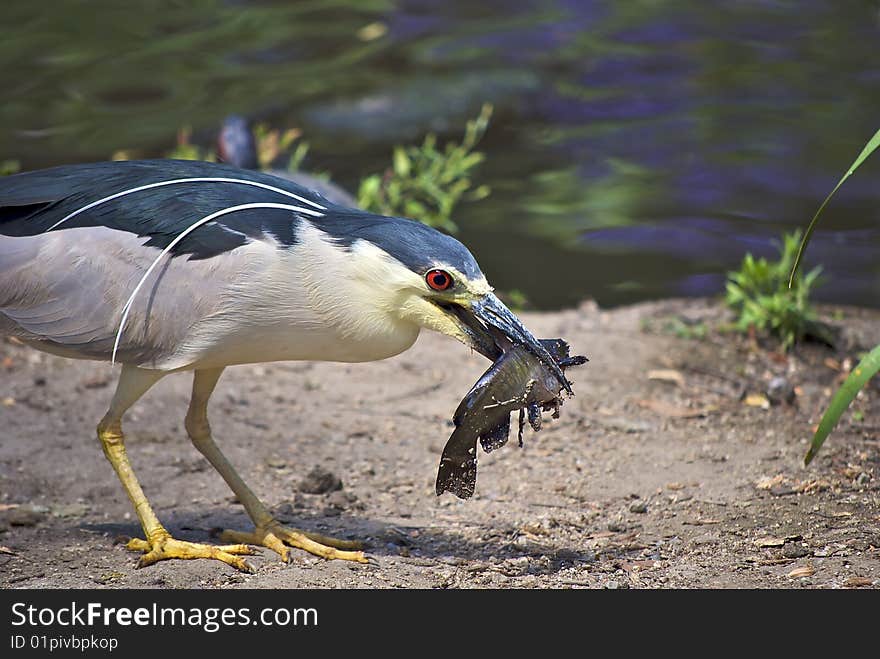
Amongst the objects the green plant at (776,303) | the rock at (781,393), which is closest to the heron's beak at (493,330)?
the rock at (781,393)

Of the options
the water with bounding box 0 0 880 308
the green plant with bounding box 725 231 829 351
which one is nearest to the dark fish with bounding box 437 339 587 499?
the green plant with bounding box 725 231 829 351

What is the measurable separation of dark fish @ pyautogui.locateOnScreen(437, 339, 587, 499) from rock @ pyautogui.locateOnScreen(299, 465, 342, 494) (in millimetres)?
1120

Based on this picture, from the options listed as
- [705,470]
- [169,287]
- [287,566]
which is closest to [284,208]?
[169,287]

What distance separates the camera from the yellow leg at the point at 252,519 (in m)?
3.96

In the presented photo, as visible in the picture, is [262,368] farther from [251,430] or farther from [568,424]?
[568,424]

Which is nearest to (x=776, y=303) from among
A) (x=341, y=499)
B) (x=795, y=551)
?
(x=795, y=551)

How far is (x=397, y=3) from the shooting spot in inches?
410

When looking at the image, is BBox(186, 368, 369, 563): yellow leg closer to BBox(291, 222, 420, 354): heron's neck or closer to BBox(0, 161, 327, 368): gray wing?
BBox(0, 161, 327, 368): gray wing

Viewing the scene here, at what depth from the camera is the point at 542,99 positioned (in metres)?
9.95

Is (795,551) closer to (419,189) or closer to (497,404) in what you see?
(497,404)

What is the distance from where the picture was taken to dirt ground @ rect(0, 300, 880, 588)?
12.1 ft

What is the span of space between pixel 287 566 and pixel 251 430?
4.93ft

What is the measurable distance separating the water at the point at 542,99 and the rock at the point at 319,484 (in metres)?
3.60

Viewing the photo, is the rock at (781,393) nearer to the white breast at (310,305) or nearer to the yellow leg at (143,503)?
the white breast at (310,305)
